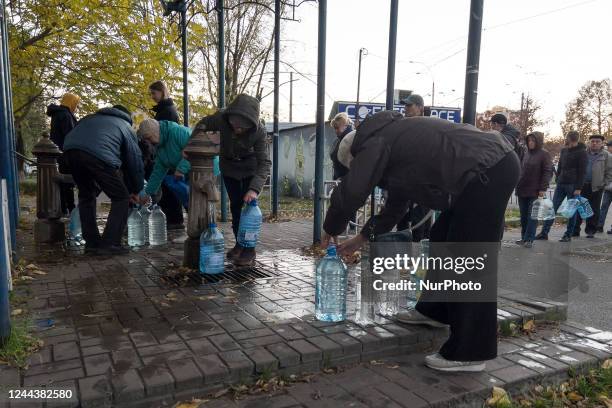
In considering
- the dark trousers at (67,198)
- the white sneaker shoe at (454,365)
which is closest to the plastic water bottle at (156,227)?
the dark trousers at (67,198)

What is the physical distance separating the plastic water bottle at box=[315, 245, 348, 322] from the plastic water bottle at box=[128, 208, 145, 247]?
357cm

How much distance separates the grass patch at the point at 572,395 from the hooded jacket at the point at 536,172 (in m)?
5.31

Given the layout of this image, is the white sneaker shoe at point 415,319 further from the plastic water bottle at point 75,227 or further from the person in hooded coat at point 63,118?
the person in hooded coat at point 63,118

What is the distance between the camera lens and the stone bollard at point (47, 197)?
246 inches

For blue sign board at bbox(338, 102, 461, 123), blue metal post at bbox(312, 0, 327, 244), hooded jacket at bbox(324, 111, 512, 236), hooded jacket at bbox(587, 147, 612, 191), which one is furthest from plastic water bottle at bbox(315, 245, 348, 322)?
hooded jacket at bbox(587, 147, 612, 191)

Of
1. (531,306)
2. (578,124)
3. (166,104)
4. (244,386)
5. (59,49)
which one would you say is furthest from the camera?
(578,124)

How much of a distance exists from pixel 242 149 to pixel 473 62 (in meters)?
2.49

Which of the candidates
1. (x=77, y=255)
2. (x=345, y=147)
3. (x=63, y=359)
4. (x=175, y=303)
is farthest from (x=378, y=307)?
(x=77, y=255)

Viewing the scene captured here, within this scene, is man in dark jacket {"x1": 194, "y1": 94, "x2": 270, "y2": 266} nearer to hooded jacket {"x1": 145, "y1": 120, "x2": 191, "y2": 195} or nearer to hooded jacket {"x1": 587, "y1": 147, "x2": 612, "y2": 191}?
hooded jacket {"x1": 145, "y1": 120, "x2": 191, "y2": 195}

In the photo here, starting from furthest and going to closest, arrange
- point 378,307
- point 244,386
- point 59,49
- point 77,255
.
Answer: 1. point 59,49
2. point 77,255
3. point 378,307
4. point 244,386

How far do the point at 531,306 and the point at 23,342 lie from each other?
12.5ft

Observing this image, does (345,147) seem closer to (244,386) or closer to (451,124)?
(451,124)

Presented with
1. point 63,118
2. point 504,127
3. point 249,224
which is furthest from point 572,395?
point 63,118

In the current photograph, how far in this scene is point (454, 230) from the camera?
9.52 ft
